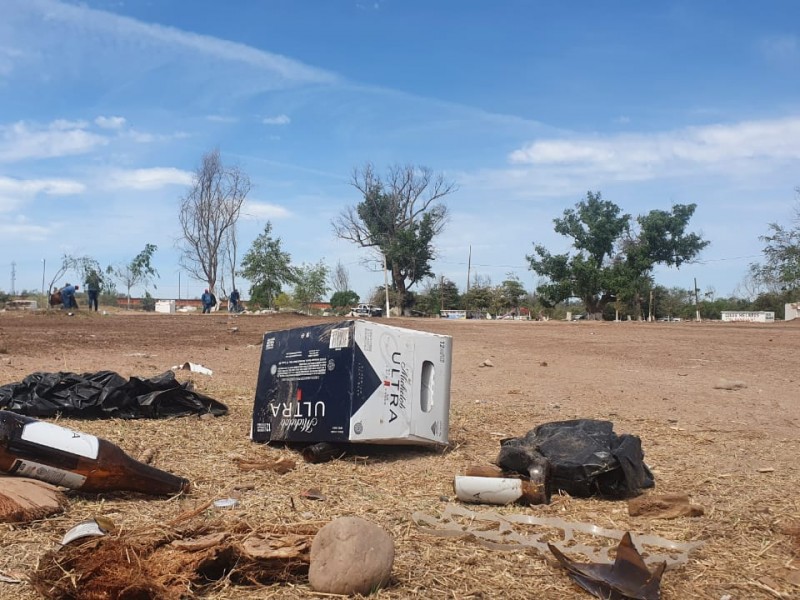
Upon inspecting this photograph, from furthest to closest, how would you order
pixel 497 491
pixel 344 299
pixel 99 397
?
pixel 344 299 → pixel 99 397 → pixel 497 491

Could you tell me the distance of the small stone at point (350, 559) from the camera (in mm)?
2686

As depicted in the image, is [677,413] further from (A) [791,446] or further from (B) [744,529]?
(B) [744,529]

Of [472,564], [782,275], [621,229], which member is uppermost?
[621,229]

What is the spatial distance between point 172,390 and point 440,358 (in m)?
2.40

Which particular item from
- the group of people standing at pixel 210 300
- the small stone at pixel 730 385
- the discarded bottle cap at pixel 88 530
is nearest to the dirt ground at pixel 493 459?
the small stone at pixel 730 385

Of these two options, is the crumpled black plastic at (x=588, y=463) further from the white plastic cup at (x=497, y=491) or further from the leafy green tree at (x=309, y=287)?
the leafy green tree at (x=309, y=287)

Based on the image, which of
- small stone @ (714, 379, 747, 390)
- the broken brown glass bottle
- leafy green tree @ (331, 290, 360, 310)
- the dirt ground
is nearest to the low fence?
leafy green tree @ (331, 290, 360, 310)

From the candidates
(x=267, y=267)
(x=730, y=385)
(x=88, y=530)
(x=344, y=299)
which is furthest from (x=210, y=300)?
(x=88, y=530)

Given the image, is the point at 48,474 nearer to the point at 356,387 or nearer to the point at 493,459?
the point at 356,387

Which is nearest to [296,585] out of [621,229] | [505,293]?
[621,229]

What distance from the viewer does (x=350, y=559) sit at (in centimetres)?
271

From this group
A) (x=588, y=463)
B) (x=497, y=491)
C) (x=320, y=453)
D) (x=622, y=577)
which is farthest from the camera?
(x=320, y=453)

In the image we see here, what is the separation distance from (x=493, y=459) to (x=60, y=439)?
2.89 m

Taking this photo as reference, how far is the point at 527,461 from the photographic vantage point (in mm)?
4414
